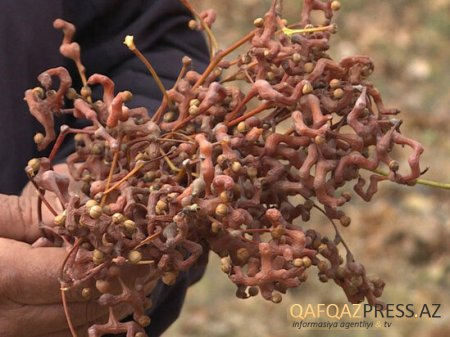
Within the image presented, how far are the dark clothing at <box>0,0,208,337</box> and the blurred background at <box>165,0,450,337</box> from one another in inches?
68.9

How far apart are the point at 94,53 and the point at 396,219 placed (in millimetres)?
2427

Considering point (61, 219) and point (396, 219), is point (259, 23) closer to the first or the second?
point (61, 219)

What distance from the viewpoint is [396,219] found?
3.65m

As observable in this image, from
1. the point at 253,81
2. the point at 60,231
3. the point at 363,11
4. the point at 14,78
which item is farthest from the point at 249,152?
the point at 363,11

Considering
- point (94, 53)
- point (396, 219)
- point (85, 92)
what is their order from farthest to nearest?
point (396, 219) < point (94, 53) < point (85, 92)

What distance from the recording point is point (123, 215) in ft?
2.82

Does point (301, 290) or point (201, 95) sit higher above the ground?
point (201, 95)

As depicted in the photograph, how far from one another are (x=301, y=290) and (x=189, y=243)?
2492 millimetres

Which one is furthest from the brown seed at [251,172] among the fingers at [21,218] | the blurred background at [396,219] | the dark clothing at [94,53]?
the blurred background at [396,219]

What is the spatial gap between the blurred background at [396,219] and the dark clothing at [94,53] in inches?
68.9

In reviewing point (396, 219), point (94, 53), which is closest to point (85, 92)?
point (94, 53)

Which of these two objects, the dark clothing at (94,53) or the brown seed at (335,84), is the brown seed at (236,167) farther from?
the dark clothing at (94,53)

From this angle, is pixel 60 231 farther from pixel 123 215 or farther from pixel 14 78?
pixel 14 78

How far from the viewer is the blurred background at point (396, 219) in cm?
326
